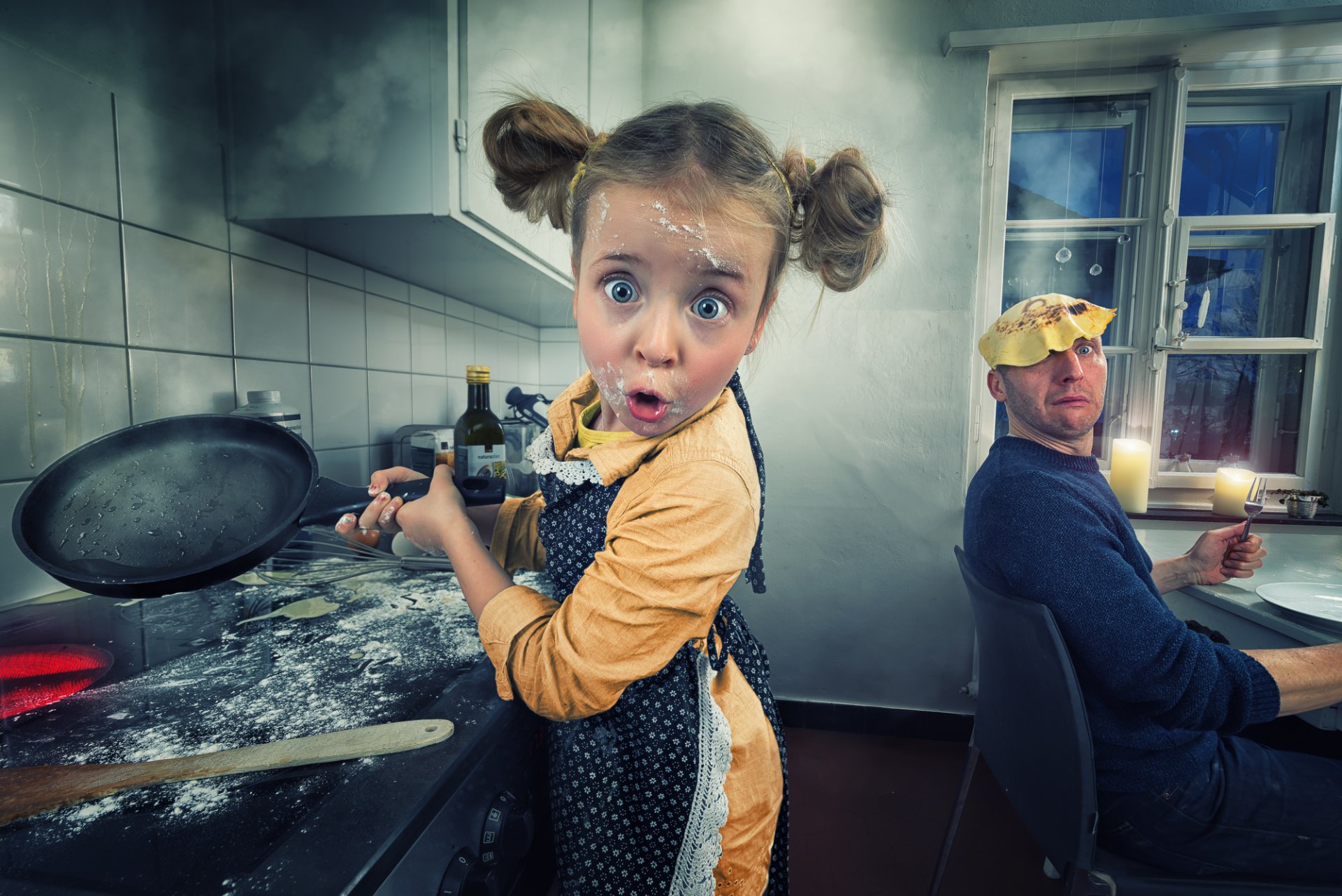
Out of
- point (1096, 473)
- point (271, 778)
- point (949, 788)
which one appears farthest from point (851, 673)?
point (271, 778)

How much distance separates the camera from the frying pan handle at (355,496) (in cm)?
60

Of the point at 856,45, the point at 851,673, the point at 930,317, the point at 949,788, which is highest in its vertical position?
the point at 856,45

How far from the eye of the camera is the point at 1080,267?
1.66 meters

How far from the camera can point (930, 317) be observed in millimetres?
1617

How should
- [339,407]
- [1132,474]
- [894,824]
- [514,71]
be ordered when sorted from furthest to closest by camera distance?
[1132,474] → [894,824] → [339,407] → [514,71]

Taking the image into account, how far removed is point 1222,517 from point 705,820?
178 cm

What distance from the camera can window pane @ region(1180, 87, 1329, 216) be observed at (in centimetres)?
157

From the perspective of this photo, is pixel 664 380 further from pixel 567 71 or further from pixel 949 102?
pixel 949 102

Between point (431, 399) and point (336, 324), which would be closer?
point (336, 324)

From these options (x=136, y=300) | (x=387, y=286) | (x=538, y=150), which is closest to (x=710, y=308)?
(x=538, y=150)

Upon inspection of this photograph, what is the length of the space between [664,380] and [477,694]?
1.09 feet

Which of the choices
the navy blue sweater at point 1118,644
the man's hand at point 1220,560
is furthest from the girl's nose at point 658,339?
the man's hand at point 1220,560

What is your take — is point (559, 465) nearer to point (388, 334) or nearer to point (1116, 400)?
point (388, 334)

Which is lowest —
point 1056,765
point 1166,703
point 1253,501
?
point 1056,765
